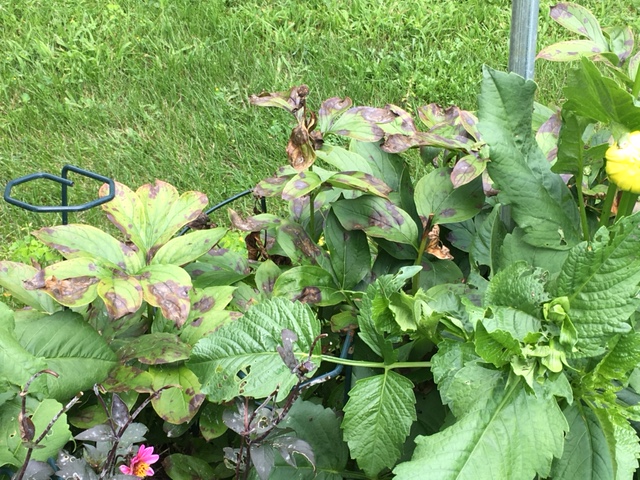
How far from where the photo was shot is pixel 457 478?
0.84 m

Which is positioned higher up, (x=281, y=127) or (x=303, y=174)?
(x=303, y=174)

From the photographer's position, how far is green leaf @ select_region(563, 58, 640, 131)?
0.92 meters

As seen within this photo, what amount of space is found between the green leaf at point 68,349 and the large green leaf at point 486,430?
46 centimetres

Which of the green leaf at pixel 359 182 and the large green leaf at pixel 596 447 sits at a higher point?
the green leaf at pixel 359 182

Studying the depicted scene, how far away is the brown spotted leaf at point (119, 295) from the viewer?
967 mm

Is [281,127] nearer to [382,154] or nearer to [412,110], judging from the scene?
[412,110]

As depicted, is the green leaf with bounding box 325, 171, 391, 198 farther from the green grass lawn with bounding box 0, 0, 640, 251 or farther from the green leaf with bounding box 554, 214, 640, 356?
the green grass lawn with bounding box 0, 0, 640, 251

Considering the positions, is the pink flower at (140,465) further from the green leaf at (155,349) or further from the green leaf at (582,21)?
the green leaf at (582,21)

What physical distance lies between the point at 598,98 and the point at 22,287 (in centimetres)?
91

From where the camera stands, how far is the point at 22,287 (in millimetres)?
1098

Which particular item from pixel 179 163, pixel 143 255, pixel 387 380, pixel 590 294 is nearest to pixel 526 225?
pixel 590 294

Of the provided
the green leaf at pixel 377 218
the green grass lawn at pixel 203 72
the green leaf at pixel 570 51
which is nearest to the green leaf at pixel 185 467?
the green leaf at pixel 377 218

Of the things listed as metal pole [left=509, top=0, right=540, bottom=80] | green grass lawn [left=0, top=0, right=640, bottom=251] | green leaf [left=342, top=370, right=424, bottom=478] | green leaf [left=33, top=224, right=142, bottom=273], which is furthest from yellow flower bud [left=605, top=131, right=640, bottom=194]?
green grass lawn [left=0, top=0, right=640, bottom=251]

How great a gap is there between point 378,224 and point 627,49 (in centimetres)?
62
